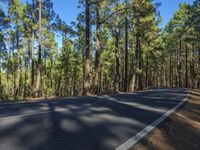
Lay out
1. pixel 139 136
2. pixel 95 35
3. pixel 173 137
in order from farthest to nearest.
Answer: pixel 95 35, pixel 173 137, pixel 139 136

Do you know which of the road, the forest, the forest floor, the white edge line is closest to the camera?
the road

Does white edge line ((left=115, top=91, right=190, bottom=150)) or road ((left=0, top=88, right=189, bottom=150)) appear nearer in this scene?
road ((left=0, top=88, right=189, bottom=150))

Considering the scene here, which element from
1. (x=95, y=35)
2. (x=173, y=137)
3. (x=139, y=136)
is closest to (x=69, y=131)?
(x=139, y=136)

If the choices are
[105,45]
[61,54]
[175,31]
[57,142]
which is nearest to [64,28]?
[105,45]

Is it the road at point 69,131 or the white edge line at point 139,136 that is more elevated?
the road at point 69,131

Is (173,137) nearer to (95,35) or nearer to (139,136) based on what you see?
(139,136)

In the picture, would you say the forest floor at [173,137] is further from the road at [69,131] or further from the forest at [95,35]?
the forest at [95,35]

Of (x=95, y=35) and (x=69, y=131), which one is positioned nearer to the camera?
(x=69, y=131)

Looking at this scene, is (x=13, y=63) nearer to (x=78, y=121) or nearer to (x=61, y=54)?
(x=61, y=54)

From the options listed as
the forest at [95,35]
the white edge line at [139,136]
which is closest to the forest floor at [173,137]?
the white edge line at [139,136]

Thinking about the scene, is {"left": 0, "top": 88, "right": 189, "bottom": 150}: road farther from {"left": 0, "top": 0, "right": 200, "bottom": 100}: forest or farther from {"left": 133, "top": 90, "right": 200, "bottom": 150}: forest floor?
{"left": 0, "top": 0, "right": 200, "bottom": 100}: forest

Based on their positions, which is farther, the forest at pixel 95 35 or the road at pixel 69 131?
the forest at pixel 95 35

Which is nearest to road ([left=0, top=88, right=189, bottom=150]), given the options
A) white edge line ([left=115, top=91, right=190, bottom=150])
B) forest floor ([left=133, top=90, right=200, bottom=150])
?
white edge line ([left=115, top=91, right=190, bottom=150])

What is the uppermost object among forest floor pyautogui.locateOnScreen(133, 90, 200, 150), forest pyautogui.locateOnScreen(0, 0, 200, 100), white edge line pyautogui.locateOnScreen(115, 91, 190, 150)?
forest pyautogui.locateOnScreen(0, 0, 200, 100)
